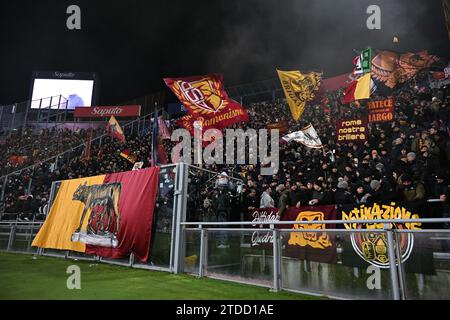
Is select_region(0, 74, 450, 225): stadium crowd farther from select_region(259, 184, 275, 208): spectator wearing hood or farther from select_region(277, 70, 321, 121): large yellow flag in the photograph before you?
select_region(277, 70, 321, 121): large yellow flag

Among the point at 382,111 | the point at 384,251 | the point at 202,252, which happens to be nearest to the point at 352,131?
the point at 382,111

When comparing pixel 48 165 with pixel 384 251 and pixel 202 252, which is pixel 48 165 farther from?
pixel 384 251

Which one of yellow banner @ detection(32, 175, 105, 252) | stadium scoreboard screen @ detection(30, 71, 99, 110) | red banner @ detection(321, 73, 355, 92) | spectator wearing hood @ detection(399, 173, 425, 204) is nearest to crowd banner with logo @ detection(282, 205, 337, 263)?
spectator wearing hood @ detection(399, 173, 425, 204)

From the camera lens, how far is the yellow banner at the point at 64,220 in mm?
9508

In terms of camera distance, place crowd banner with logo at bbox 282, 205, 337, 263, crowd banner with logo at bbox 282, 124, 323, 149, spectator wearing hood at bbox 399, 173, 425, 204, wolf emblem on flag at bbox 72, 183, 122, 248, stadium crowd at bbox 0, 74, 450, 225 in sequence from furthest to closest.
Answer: crowd banner with logo at bbox 282, 124, 323, 149 < wolf emblem on flag at bbox 72, 183, 122, 248 < stadium crowd at bbox 0, 74, 450, 225 < spectator wearing hood at bbox 399, 173, 425, 204 < crowd banner with logo at bbox 282, 205, 337, 263

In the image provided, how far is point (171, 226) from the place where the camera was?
7625 mm

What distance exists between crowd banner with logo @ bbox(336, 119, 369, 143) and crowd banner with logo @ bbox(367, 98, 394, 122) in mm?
984

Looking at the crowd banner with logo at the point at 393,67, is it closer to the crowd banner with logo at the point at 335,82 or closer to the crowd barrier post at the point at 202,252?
the crowd banner with logo at the point at 335,82

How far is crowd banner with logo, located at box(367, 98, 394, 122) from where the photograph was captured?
12382 millimetres

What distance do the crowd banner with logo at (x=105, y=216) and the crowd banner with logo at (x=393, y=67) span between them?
1340 centimetres

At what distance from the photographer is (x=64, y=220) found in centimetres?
998

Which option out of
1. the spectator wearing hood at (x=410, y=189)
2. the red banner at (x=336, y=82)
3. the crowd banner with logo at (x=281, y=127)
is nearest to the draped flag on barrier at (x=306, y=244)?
the spectator wearing hood at (x=410, y=189)
